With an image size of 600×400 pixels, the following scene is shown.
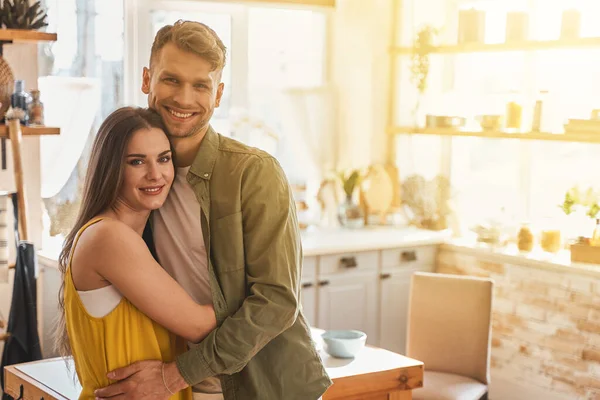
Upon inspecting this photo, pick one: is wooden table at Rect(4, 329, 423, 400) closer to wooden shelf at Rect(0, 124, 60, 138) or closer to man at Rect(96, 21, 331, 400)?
man at Rect(96, 21, 331, 400)

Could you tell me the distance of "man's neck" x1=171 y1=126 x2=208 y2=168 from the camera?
203 cm

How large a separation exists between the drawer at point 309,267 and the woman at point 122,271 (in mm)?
2487

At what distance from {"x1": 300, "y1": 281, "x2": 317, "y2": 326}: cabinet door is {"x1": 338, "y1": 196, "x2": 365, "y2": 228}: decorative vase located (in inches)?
30.6

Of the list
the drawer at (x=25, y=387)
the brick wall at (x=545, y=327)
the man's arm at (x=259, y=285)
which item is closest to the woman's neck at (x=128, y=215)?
the man's arm at (x=259, y=285)

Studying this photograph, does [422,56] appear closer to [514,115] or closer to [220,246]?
[514,115]

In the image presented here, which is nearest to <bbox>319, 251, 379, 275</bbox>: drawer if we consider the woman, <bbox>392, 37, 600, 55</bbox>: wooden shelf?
<bbox>392, 37, 600, 55</bbox>: wooden shelf

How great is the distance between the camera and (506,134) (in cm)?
477

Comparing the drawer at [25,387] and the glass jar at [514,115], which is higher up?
the glass jar at [514,115]

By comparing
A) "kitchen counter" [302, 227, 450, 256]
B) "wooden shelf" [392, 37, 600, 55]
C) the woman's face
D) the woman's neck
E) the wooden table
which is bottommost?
the wooden table

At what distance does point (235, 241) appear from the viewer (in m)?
1.95

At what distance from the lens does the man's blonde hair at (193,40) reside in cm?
193

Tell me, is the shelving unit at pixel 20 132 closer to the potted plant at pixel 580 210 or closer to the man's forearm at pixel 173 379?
the man's forearm at pixel 173 379

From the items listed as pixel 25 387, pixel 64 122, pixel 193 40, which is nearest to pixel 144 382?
pixel 193 40

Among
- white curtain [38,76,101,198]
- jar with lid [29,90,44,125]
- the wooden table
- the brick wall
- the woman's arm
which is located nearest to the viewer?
the woman's arm
